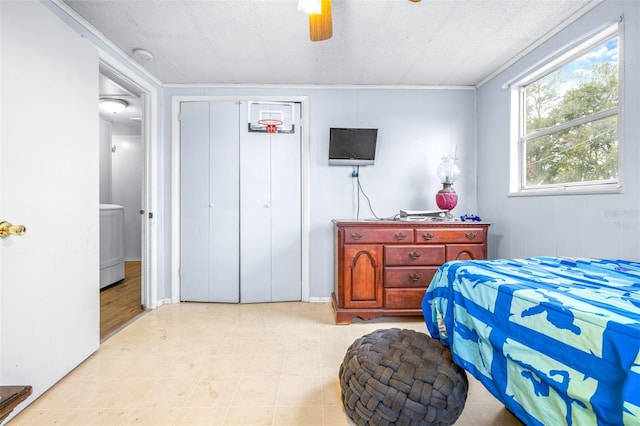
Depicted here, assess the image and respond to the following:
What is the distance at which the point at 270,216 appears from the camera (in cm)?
293

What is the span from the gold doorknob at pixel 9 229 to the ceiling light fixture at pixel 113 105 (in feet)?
10.2

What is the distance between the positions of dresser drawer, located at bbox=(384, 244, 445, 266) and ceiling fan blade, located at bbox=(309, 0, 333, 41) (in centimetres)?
167

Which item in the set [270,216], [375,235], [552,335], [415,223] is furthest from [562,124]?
[270,216]

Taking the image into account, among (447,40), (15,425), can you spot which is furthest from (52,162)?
(447,40)

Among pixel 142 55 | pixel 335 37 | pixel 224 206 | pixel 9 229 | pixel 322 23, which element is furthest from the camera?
pixel 224 206

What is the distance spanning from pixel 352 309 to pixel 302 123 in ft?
6.34

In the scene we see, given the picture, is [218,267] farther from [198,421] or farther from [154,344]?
[198,421]

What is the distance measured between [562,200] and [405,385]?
6.02 ft

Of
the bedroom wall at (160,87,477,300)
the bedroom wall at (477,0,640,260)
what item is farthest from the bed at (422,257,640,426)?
the bedroom wall at (160,87,477,300)

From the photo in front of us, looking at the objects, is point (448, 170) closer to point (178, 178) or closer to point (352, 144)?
point (352, 144)

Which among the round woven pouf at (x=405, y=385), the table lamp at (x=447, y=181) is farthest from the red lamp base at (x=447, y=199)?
the round woven pouf at (x=405, y=385)

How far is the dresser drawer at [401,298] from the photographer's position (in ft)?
7.92

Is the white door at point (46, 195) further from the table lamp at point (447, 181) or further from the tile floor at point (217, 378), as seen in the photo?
the table lamp at point (447, 181)

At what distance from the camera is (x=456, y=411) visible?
3.80 feet
